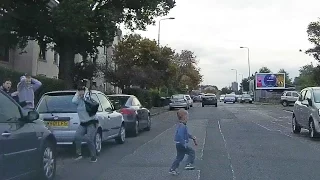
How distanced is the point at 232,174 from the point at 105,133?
168 inches

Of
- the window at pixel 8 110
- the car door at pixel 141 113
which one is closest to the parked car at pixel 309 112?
the car door at pixel 141 113

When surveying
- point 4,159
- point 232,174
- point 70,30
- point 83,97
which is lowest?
point 232,174

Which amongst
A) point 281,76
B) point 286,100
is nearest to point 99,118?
point 286,100

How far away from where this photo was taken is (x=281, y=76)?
84.1 m

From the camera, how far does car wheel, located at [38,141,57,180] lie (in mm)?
7809

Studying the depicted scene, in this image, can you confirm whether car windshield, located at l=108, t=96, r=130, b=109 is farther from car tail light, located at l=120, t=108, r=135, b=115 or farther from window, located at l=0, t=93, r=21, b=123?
window, located at l=0, t=93, r=21, b=123

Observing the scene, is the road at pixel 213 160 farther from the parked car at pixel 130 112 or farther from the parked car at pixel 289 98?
the parked car at pixel 289 98

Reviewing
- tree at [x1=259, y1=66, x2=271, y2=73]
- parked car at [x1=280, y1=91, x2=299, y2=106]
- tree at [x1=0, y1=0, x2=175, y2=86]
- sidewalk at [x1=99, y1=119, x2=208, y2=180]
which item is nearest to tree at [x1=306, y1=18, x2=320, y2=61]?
parked car at [x1=280, y1=91, x2=299, y2=106]

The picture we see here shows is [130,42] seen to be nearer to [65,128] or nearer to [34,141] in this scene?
[65,128]

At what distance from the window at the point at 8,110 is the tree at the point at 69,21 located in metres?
13.8

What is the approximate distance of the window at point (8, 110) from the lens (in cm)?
677

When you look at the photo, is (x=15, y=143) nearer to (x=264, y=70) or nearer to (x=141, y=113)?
(x=141, y=113)

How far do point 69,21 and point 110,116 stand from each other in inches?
357

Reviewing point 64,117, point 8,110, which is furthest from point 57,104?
point 8,110
